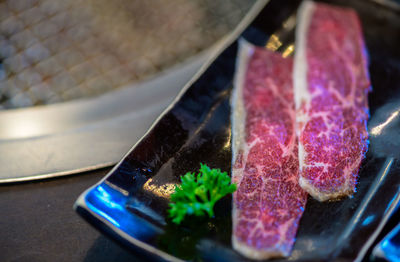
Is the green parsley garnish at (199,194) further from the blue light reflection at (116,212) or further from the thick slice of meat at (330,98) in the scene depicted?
the thick slice of meat at (330,98)

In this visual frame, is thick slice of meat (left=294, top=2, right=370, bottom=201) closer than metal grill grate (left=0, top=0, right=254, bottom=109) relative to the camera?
Yes

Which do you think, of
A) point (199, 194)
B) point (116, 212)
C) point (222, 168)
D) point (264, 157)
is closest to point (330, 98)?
point (264, 157)

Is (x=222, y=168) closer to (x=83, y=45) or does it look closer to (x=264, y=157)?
(x=264, y=157)

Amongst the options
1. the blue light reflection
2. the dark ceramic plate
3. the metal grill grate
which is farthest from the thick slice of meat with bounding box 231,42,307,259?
the metal grill grate

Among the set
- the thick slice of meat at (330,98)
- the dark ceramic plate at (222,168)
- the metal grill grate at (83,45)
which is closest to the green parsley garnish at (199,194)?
the dark ceramic plate at (222,168)

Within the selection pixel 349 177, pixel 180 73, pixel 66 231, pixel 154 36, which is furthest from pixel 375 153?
pixel 154 36

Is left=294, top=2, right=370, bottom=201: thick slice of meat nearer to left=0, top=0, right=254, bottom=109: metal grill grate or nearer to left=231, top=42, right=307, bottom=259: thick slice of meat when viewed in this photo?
left=231, top=42, right=307, bottom=259: thick slice of meat

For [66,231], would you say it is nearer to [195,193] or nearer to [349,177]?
[195,193]
